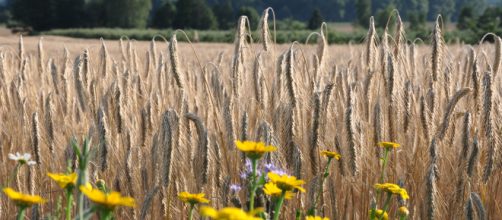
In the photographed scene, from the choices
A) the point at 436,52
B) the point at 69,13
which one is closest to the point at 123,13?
the point at 69,13

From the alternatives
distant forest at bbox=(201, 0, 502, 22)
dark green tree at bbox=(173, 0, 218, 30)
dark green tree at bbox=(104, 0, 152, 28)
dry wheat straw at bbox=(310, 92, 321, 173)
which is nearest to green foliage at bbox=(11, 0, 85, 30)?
dark green tree at bbox=(104, 0, 152, 28)

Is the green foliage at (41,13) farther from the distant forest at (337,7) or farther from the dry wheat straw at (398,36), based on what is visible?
the distant forest at (337,7)

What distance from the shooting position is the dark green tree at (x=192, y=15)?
66750 mm

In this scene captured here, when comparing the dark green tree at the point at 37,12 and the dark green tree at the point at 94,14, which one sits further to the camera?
the dark green tree at the point at 94,14

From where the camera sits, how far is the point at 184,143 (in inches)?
102

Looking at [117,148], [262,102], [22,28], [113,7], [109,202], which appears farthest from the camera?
[113,7]

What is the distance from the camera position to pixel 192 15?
→ 220 feet

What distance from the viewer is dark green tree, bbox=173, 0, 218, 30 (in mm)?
66750

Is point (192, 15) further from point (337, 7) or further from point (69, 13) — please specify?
point (337, 7)

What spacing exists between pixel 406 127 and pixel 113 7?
68.9 m

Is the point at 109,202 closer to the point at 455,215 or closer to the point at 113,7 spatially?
the point at 455,215

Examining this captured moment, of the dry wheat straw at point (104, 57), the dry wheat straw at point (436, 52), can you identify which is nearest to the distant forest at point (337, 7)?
the dry wheat straw at point (104, 57)

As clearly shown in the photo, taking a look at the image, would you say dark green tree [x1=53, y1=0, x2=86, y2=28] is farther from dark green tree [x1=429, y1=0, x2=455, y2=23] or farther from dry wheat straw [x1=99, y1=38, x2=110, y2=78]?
dark green tree [x1=429, y1=0, x2=455, y2=23]

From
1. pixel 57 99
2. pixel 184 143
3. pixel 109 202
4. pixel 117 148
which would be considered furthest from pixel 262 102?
pixel 109 202
